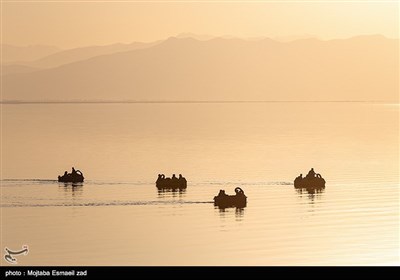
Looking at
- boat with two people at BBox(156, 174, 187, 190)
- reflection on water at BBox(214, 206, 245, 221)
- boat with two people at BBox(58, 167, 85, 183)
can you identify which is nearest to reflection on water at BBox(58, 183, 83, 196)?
boat with two people at BBox(58, 167, 85, 183)

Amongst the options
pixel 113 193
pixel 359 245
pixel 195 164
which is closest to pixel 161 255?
pixel 359 245

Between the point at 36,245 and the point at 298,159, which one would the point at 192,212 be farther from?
the point at 298,159

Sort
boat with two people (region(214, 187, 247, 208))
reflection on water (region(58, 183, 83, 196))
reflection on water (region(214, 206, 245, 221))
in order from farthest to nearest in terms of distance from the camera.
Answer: reflection on water (region(58, 183, 83, 196))
boat with two people (region(214, 187, 247, 208))
reflection on water (region(214, 206, 245, 221))

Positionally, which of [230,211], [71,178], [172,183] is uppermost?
[71,178]

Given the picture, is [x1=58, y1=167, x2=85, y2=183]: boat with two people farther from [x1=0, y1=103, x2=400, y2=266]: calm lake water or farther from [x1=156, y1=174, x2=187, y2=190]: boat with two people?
[x1=156, y1=174, x2=187, y2=190]: boat with two people

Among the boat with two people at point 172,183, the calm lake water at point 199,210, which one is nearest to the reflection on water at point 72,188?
the calm lake water at point 199,210

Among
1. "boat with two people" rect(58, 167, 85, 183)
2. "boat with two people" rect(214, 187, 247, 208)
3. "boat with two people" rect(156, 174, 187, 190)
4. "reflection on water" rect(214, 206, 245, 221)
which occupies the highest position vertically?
"boat with two people" rect(58, 167, 85, 183)

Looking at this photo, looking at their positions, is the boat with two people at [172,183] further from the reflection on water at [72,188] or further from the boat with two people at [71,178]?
the boat with two people at [71,178]

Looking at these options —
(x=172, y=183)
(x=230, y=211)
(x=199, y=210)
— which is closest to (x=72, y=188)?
(x=172, y=183)

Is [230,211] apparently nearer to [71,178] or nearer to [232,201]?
[232,201]

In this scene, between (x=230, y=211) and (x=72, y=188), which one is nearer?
(x=230, y=211)

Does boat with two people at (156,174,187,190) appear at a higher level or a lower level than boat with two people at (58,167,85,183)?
lower
